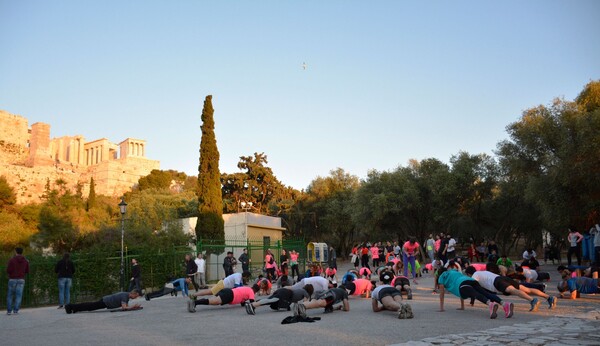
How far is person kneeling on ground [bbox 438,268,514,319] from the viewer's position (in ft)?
31.0

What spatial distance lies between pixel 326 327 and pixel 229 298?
409 cm

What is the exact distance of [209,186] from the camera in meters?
28.8

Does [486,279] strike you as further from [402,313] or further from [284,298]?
[284,298]

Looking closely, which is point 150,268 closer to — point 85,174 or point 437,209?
point 437,209

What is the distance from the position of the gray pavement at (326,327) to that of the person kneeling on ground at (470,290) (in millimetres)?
211

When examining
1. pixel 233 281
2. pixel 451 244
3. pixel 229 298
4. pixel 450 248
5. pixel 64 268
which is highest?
pixel 451 244

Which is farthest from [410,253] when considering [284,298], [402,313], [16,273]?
[16,273]

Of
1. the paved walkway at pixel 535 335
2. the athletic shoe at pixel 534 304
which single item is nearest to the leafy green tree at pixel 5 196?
the athletic shoe at pixel 534 304

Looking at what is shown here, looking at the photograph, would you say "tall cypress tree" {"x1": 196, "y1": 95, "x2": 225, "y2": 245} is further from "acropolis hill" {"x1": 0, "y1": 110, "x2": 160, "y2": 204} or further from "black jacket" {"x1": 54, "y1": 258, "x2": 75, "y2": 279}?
"acropolis hill" {"x1": 0, "y1": 110, "x2": 160, "y2": 204}

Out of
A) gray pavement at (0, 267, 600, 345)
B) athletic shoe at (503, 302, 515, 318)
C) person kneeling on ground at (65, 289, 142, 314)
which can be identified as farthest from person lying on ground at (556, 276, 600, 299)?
person kneeling on ground at (65, 289, 142, 314)

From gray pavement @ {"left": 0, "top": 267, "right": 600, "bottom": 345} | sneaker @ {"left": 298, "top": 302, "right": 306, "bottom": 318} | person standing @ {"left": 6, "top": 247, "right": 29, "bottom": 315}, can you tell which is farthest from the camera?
person standing @ {"left": 6, "top": 247, "right": 29, "bottom": 315}

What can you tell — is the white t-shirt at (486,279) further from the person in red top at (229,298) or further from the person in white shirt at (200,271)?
the person in white shirt at (200,271)

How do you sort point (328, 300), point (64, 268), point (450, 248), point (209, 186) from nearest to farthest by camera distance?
point (328, 300) < point (64, 268) < point (450, 248) < point (209, 186)

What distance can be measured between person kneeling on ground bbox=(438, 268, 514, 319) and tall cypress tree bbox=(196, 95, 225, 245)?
17834mm
